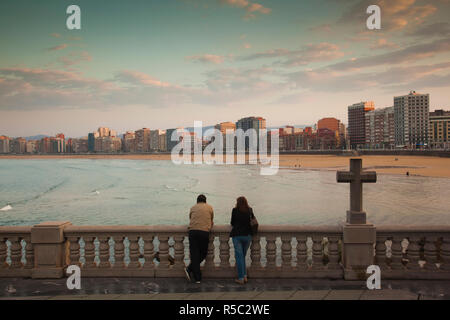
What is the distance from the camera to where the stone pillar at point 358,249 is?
273 inches

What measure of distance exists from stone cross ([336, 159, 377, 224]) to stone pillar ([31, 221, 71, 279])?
18.1ft

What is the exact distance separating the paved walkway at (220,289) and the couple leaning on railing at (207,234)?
0.25m

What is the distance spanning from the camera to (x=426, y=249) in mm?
7062

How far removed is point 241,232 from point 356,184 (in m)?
2.37

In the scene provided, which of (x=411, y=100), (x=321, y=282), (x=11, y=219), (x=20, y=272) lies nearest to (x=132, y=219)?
(x=11, y=219)

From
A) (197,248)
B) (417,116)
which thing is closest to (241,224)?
(197,248)

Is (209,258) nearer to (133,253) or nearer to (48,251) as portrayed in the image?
(133,253)

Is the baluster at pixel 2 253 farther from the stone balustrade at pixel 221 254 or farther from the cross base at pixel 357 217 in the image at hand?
the cross base at pixel 357 217

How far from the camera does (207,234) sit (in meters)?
7.10

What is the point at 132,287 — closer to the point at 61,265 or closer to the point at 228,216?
the point at 61,265

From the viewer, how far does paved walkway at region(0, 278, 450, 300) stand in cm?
625

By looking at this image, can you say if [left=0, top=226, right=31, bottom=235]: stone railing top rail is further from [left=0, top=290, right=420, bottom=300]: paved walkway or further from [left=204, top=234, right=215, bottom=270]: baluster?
[left=204, top=234, right=215, bottom=270]: baluster

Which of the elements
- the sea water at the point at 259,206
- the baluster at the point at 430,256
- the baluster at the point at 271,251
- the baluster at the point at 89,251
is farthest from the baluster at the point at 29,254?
the sea water at the point at 259,206
